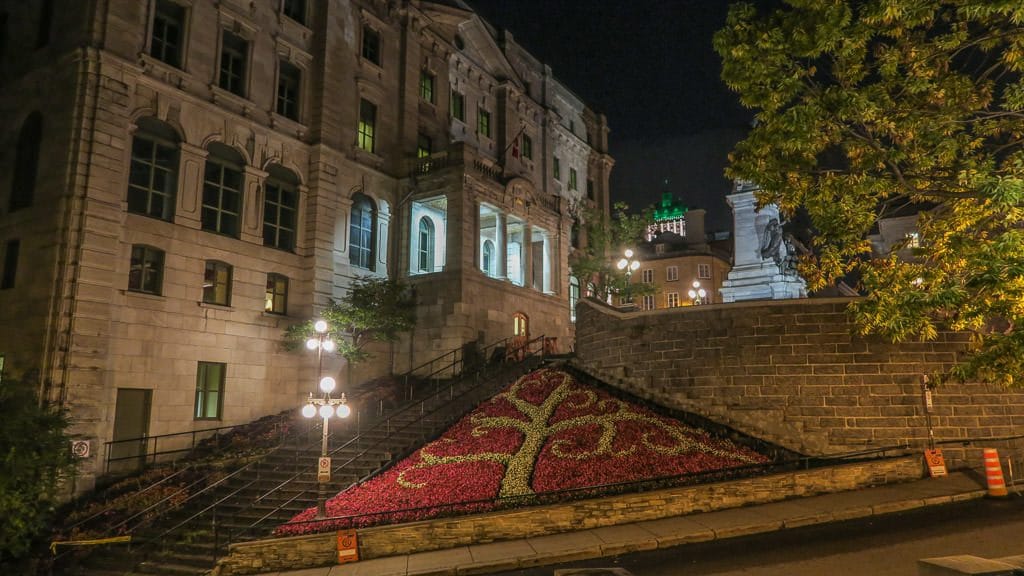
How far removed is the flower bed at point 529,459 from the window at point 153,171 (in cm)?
1395

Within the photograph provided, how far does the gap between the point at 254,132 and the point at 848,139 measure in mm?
23570

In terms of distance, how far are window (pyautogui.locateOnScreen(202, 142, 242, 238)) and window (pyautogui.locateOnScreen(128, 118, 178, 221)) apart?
4.67ft

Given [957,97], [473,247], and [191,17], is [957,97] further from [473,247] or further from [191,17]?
[191,17]

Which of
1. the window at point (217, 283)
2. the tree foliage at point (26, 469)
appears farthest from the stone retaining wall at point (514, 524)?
the window at point (217, 283)

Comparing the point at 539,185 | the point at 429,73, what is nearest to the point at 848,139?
the point at 429,73

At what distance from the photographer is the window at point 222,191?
25.7m

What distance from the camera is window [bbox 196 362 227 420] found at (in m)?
24.2

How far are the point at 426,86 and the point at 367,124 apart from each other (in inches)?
234

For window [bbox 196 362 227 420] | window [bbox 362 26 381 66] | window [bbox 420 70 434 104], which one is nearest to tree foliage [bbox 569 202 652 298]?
window [bbox 420 70 434 104]

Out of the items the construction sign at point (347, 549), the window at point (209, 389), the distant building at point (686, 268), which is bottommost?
the construction sign at point (347, 549)

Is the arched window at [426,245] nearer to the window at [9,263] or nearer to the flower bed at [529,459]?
the flower bed at [529,459]

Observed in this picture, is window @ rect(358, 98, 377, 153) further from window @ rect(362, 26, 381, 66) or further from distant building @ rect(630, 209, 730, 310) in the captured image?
distant building @ rect(630, 209, 730, 310)

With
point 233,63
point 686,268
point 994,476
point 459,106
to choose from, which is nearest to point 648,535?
point 994,476

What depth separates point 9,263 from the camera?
22594mm
